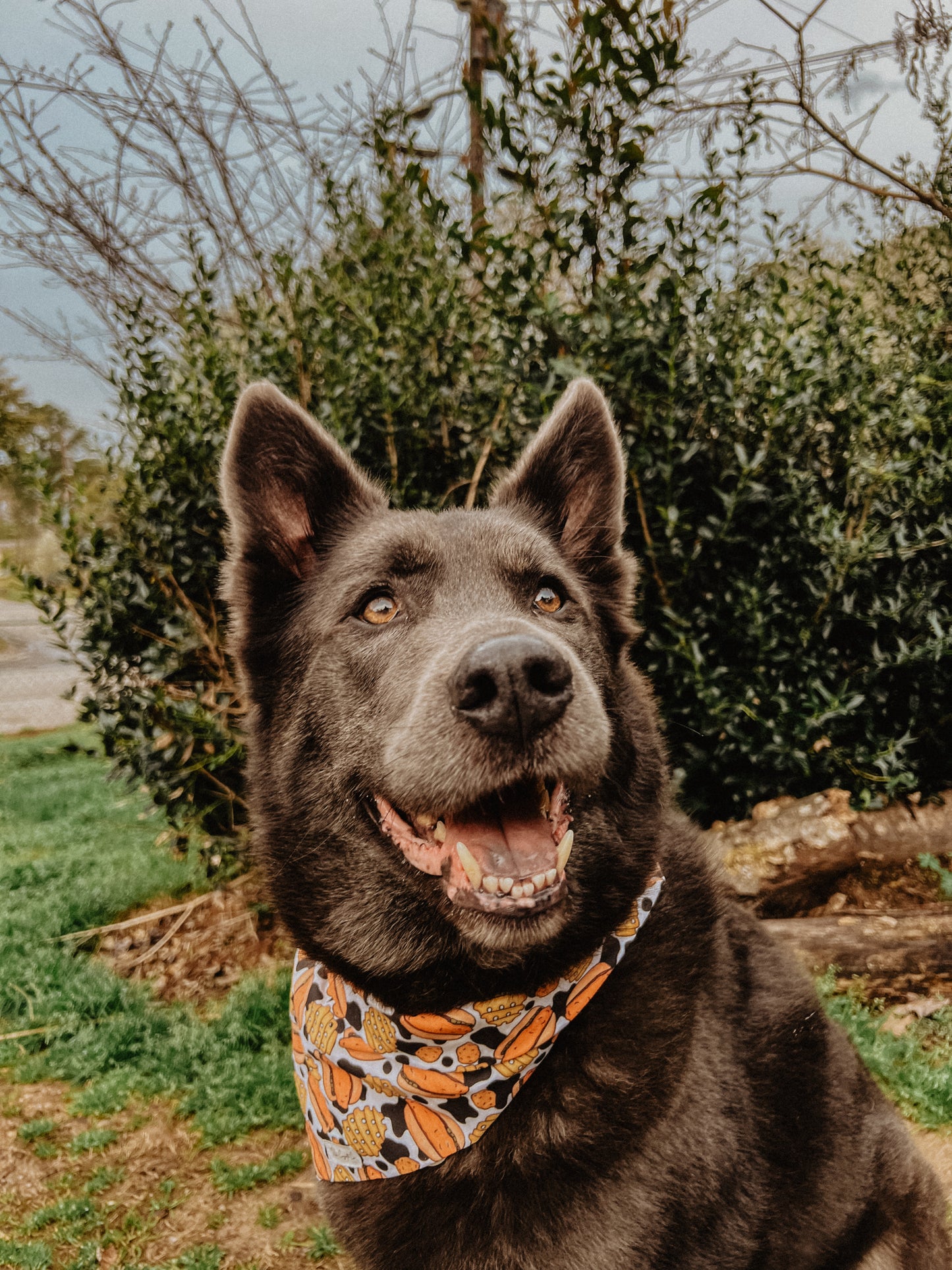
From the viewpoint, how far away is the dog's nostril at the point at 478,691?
1.77 meters

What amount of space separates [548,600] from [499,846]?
2.75 feet

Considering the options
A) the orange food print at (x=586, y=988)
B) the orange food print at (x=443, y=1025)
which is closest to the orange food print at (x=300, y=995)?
the orange food print at (x=443, y=1025)

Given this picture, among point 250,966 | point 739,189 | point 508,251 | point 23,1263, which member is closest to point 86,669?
point 250,966

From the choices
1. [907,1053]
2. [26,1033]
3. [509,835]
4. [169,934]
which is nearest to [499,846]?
[509,835]

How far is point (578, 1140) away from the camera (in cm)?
203

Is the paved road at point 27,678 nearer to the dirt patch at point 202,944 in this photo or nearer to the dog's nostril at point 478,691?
the dirt patch at point 202,944

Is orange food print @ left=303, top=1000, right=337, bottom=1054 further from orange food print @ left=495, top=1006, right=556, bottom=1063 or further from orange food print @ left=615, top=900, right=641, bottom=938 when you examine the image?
orange food print @ left=615, top=900, right=641, bottom=938

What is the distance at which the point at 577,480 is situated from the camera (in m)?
2.76

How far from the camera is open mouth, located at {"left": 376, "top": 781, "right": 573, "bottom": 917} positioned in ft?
6.00

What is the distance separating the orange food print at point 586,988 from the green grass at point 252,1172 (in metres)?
2.01

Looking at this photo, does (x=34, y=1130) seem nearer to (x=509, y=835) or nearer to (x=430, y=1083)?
(x=430, y=1083)

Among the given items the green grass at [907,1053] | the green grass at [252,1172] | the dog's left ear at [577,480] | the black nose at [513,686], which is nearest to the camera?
the black nose at [513,686]

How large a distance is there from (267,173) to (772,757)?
4.89 metres

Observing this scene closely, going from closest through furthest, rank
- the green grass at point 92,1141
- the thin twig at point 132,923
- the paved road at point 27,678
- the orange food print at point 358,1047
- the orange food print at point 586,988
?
the orange food print at point 586,988, the orange food print at point 358,1047, the green grass at point 92,1141, the thin twig at point 132,923, the paved road at point 27,678
